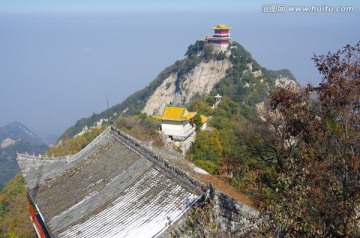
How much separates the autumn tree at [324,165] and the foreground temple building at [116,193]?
1.10 meters

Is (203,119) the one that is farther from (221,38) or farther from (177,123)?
(221,38)

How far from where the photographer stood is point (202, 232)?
19.1 feet

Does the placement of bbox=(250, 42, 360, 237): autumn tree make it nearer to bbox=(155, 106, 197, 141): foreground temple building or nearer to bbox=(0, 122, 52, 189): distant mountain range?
bbox=(155, 106, 197, 141): foreground temple building

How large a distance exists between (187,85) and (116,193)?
197ft

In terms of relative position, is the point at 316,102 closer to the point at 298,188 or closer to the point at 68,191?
the point at 298,188

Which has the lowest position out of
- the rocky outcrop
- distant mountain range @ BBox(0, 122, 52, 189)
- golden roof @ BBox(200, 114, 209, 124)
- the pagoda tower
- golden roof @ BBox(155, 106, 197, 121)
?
distant mountain range @ BBox(0, 122, 52, 189)

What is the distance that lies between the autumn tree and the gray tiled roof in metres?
2.09

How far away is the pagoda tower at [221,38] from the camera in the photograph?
62.2 m

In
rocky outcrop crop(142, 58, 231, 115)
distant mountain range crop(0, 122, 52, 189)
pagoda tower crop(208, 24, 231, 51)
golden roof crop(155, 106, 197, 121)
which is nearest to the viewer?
golden roof crop(155, 106, 197, 121)

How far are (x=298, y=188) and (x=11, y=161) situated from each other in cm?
10913

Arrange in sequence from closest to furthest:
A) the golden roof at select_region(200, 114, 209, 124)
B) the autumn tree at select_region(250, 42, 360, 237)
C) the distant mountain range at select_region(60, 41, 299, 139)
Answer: the autumn tree at select_region(250, 42, 360, 237) → the golden roof at select_region(200, 114, 209, 124) → the distant mountain range at select_region(60, 41, 299, 139)

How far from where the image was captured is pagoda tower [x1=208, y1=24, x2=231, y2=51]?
204 feet

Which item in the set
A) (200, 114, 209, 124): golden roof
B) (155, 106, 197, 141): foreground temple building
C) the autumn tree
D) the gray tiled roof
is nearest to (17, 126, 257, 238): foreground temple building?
the gray tiled roof

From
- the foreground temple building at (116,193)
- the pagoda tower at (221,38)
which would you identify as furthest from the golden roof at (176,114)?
the pagoda tower at (221,38)
